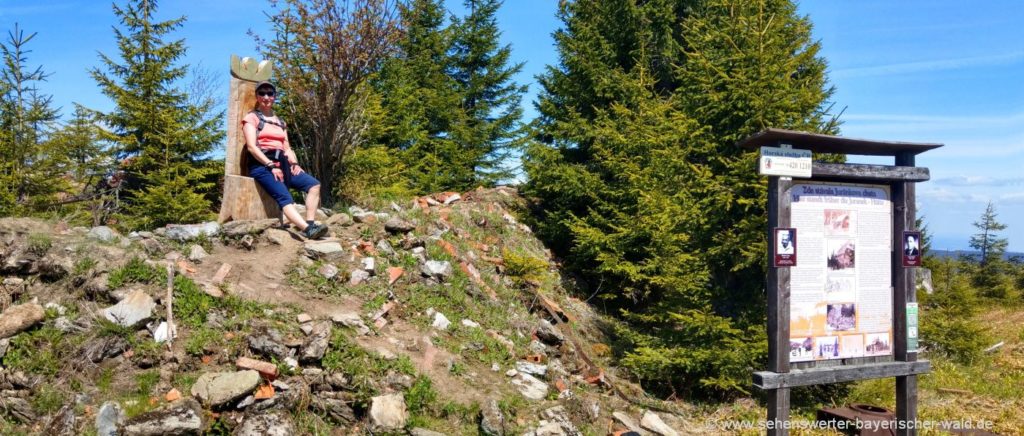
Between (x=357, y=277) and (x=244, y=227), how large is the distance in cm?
157

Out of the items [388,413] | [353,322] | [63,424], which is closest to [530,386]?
[388,413]

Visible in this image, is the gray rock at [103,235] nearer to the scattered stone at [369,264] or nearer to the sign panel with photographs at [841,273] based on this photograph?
the scattered stone at [369,264]

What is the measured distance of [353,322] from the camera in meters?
6.41

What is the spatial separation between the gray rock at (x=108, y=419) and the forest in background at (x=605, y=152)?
5511mm

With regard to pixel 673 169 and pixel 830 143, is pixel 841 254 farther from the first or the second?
pixel 673 169

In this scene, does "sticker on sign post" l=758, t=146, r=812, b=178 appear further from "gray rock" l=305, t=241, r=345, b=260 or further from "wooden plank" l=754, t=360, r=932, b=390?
"gray rock" l=305, t=241, r=345, b=260

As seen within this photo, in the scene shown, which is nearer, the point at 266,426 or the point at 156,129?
the point at 266,426

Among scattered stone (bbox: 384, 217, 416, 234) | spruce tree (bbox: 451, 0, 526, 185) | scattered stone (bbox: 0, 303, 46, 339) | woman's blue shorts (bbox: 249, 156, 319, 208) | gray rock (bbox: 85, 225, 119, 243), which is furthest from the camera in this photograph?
spruce tree (bbox: 451, 0, 526, 185)

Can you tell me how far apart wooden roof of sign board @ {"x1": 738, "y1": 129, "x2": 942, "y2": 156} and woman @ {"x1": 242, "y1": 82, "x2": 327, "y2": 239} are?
5251 millimetres

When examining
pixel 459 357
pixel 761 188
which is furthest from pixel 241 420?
pixel 761 188

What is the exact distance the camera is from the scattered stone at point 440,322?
712 cm

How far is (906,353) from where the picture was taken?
562 cm

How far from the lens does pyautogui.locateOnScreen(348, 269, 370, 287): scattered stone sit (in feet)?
23.6

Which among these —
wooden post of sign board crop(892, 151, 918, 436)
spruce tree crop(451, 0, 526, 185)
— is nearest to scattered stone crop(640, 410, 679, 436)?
wooden post of sign board crop(892, 151, 918, 436)
